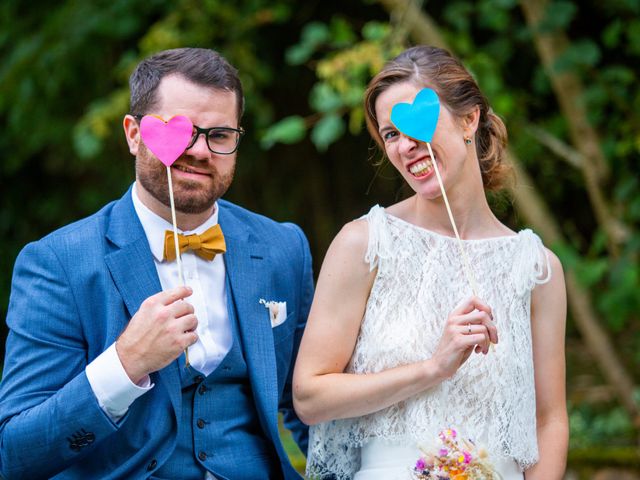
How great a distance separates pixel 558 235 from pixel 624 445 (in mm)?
1085

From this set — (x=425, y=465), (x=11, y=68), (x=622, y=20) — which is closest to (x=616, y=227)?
(x=622, y=20)

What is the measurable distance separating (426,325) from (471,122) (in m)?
0.51

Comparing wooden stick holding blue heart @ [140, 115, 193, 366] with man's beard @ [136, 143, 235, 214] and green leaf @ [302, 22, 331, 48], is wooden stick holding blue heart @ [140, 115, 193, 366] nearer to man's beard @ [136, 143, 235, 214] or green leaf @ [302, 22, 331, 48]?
man's beard @ [136, 143, 235, 214]

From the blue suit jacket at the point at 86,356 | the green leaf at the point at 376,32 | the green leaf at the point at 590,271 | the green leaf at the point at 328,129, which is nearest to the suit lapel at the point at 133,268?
the blue suit jacket at the point at 86,356

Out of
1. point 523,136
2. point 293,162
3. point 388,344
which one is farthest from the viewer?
point 293,162

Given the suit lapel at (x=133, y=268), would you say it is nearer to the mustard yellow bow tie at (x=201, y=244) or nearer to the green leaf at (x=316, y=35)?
the mustard yellow bow tie at (x=201, y=244)

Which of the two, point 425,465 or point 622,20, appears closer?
point 425,465

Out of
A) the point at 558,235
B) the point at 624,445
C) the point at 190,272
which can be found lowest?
the point at 624,445

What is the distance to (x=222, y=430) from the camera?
7.52ft

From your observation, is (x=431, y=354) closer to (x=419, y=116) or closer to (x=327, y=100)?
(x=419, y=116)

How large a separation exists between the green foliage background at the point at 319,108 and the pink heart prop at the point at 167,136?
651 millimetres

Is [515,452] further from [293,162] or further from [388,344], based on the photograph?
[293,162]

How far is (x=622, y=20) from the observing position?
453 centimetres

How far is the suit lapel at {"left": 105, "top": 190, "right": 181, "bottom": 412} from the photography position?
2.20 m
